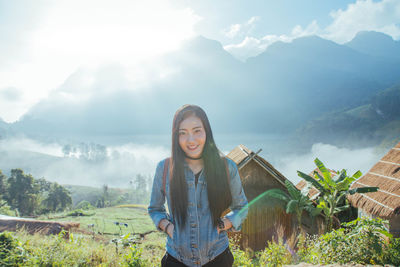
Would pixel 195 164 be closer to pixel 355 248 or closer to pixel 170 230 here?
pixel 170 230

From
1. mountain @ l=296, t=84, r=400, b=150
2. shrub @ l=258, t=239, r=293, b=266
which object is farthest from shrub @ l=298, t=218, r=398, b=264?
mountain @ l=296, t=84, r=400, b=150

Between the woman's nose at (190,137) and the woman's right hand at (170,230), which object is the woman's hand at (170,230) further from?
the woman's nose at (190,137)

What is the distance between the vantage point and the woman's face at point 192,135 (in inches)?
86.7

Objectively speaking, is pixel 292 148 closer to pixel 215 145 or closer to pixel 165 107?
pixel 165 107

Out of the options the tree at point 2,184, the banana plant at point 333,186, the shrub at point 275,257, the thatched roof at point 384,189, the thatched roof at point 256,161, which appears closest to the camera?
the shrub at point 275,257

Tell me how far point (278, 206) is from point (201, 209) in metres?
6.58

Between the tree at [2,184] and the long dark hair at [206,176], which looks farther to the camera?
the tree at [2,184]

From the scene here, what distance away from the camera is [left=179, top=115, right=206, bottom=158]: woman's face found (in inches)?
86.7

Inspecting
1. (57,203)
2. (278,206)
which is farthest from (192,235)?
(57,203)

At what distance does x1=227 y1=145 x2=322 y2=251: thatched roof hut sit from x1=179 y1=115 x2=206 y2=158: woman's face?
5.82 metres

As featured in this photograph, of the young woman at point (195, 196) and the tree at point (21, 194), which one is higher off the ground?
A: the young woman at point (195, 196)

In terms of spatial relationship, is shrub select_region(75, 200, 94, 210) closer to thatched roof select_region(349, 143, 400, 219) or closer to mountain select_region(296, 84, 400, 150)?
thatched roof select_region(349, 143, 400, 219)

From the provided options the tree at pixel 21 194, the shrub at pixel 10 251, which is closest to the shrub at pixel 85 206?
the tree at pixel 21 194

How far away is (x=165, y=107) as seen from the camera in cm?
18875
